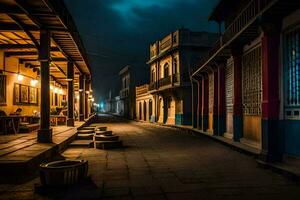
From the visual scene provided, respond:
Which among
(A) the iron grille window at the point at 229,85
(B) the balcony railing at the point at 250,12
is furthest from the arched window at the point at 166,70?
(B) the balcony railing at the point at 250,12

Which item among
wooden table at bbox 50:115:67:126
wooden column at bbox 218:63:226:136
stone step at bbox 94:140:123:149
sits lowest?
stone step at bbox 94:140:123:149

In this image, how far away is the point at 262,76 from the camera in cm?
941

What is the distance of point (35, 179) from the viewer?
719cm

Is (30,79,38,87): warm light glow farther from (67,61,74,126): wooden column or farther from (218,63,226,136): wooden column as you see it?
(218,63,226,136): wooden column

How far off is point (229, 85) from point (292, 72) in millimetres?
7533

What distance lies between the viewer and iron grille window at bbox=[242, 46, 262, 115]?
470 inches

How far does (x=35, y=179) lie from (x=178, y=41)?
24.6 meters

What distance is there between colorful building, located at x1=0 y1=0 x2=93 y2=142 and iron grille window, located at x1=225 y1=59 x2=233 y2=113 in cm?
751

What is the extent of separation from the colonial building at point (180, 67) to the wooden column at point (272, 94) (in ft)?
65.3

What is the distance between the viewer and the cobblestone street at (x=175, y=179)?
596 cm

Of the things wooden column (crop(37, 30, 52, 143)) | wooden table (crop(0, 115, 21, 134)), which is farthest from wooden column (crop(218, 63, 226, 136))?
wooden table (crop(0, 115, 21, 134))

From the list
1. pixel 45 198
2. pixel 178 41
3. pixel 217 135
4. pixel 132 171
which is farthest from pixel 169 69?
pixel 45 198

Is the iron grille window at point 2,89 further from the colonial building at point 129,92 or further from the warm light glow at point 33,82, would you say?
the colonial building at point 129,92

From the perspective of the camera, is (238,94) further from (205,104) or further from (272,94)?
(205,104)
